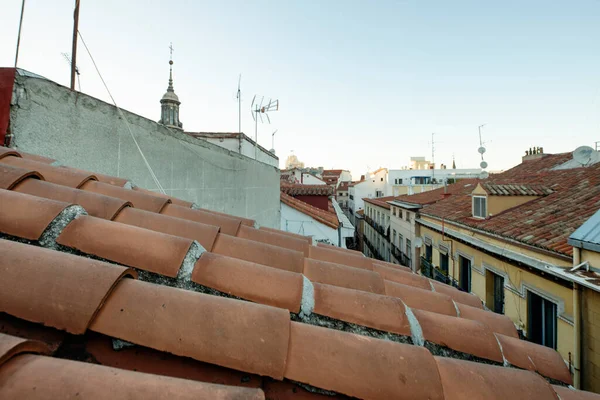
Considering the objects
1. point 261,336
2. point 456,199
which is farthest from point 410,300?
point 456,199

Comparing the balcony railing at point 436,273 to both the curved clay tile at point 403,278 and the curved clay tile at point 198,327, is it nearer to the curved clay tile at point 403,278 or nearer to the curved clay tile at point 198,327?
the curved clay tile at point 403,278

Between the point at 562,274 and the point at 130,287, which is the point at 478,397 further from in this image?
the point at 562,274

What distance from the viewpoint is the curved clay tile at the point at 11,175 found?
5.58 feet

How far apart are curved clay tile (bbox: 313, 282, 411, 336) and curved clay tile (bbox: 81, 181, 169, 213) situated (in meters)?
1.44

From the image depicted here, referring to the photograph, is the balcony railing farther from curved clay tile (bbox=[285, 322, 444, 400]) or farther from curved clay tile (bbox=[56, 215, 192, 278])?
curved clay tile (bbox=[56, 215, 192, 278])

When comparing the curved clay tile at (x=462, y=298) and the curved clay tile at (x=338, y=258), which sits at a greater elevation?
the curved clay tile at (x=338, y=258)

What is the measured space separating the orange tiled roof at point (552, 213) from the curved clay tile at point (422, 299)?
5307 mm

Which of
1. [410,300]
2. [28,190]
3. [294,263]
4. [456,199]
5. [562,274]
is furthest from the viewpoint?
[456,199]

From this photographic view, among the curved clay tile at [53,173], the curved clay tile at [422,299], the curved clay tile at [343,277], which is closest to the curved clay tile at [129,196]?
the curved clay tile at [53,173]

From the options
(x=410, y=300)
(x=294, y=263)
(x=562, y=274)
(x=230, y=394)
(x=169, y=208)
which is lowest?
(x=562, y=274)

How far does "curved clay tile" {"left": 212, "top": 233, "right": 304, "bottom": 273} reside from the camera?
6.21 ft

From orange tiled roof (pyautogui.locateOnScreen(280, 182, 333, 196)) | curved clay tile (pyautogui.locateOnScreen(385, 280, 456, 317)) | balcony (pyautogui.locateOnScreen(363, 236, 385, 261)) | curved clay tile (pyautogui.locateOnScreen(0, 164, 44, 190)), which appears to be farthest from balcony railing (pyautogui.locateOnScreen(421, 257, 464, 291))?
curved clay tile (pyautogui.locateOnScreen(0, 164, 44, 190))

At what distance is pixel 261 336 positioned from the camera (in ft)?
3.51

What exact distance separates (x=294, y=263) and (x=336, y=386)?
3.20ft
